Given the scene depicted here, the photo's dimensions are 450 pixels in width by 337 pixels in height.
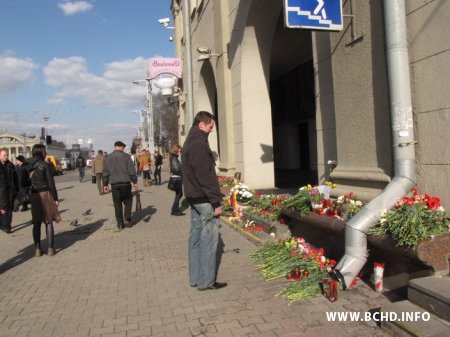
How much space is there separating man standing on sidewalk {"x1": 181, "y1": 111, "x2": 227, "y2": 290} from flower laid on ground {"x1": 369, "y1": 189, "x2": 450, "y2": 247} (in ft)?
5.74

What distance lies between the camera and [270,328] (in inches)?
146

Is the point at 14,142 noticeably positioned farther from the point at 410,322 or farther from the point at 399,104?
the point at 410,322

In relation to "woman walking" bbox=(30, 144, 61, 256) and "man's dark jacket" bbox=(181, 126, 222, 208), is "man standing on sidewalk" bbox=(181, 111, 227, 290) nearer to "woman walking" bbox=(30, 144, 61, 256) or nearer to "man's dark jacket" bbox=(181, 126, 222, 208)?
"man's dark jacket" bbox=(181, 126, 222, 208)

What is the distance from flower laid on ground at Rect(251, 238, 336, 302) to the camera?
445 cm

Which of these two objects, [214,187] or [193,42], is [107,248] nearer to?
[214,187]

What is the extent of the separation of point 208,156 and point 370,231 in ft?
6.15

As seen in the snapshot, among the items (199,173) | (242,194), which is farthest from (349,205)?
(242,194)

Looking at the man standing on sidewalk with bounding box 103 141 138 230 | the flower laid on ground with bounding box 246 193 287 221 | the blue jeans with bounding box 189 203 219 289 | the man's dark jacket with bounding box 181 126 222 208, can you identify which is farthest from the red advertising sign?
the blue jeans with bounding box 189 203 219 289

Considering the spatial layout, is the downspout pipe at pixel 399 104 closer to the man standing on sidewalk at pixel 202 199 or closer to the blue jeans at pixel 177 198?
the man standing on sidewalk at pixel 202 199

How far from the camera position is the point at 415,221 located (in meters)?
3.96

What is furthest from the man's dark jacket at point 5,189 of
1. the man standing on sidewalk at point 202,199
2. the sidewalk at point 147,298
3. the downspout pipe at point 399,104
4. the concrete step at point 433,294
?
the concrete step at point 433,294

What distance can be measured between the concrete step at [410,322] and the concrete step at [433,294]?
4 centimetres

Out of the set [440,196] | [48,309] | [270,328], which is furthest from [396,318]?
[48,309]

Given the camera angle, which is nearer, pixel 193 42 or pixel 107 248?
pixel 107 248
